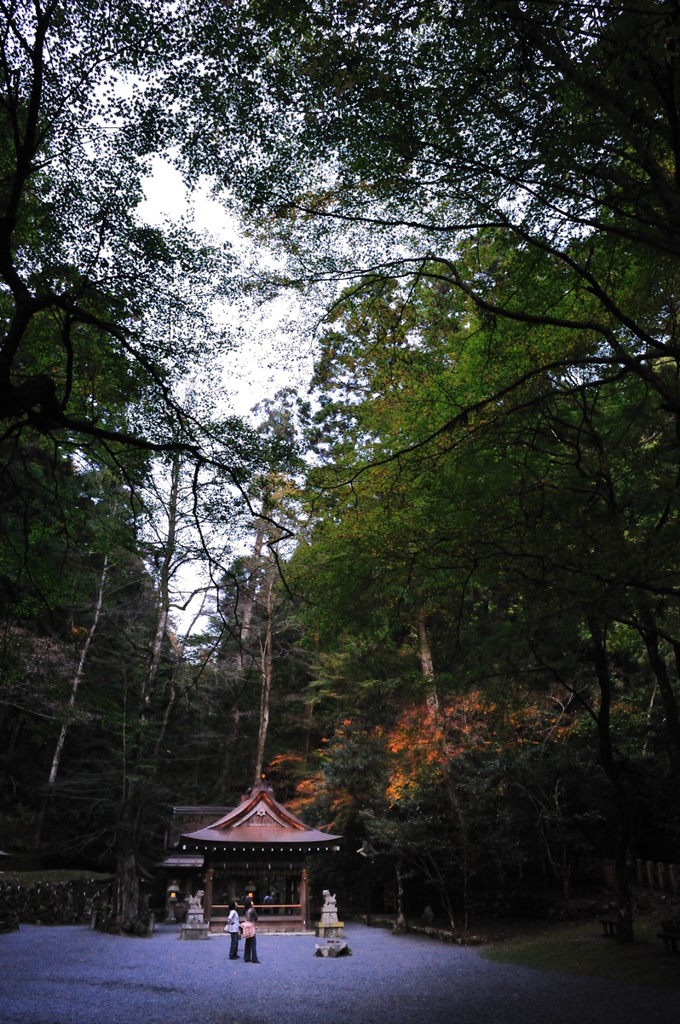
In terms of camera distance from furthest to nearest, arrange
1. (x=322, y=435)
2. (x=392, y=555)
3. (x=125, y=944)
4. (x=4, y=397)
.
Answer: (x=125, y=944)
(x=322, y=435)
(x=392, y=555)
(x=4, y=397)

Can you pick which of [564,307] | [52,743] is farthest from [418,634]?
[52,743]

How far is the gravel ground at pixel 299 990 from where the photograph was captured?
6.98 metres

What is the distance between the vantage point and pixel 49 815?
2203 centimetres

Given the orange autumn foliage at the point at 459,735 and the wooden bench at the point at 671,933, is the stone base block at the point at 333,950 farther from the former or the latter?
the wooden bench at the point at 671,933

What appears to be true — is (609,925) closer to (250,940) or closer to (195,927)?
(250,940)

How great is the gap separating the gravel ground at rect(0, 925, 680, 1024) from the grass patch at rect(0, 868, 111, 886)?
15.3 ft

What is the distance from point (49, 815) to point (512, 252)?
23.0 meters

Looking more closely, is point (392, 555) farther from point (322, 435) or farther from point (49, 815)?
point (49, 815)

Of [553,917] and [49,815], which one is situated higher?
[49,815]

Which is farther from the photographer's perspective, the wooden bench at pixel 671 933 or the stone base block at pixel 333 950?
the stone base block at pixel 333 950

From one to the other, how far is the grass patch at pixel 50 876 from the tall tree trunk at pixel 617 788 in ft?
50.5

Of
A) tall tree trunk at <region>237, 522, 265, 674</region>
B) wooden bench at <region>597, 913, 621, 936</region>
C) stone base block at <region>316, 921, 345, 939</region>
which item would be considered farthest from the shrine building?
wooden bench at <region>597, 913, 621, 936</region>

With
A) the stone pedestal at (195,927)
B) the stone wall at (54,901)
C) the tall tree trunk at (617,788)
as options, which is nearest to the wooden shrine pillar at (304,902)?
the stone pedestal at (195,927)

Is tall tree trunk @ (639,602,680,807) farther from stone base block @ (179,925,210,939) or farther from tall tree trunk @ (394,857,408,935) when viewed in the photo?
stone base block @ (179,925,210,939)
